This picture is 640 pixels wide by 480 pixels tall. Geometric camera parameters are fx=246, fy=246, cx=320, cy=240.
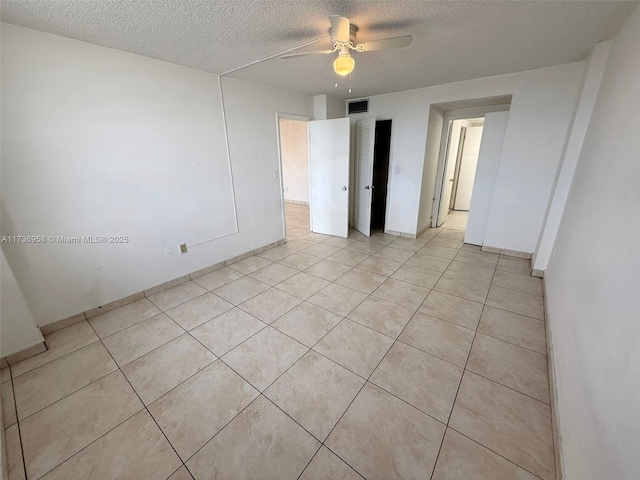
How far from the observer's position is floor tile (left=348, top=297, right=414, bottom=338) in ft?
6.91

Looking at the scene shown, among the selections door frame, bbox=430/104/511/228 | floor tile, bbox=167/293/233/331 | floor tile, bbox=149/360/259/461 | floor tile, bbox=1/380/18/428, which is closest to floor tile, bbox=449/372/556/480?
floor tile, bbox=149/360/259/461

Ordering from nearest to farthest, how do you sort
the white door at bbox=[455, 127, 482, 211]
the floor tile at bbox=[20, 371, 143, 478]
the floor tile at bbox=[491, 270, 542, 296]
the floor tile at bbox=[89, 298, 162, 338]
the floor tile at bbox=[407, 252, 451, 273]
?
1. the floor tile at bbox=[20, 371, 143, 478]
2. the floor tile at bbox=[89, 298, 162, 338]
3. the floor tile at bbox=[491, 270, 542, 296]
4. the floor tile at bbox=[407, 252, 451, 273]
5. the white door at bbox=[455, 127, 482, 211]

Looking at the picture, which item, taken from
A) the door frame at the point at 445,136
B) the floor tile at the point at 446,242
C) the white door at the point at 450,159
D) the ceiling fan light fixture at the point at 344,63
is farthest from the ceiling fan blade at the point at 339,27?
the white door at the point at 450,159

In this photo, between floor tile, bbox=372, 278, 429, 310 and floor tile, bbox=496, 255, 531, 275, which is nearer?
floor tile, bbox=372, 278, 429, 310

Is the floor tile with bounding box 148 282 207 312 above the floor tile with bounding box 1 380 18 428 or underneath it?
above

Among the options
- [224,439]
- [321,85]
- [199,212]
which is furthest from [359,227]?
[224,439]

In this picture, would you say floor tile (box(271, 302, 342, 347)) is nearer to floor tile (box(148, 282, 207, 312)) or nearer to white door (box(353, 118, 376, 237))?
floor tile (box(148, 282, 207, 312))

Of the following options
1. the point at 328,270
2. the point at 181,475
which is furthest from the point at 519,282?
the point at 181,475

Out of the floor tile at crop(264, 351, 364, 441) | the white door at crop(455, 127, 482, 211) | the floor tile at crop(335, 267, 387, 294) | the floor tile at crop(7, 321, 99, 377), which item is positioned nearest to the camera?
the floor tile at crop(264, 351, 364, 441)

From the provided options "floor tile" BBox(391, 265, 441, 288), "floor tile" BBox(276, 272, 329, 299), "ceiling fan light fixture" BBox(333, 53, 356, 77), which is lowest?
"floor tile" BBox(276, 272, 329, 299)

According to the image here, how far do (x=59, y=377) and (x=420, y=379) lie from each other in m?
2.46

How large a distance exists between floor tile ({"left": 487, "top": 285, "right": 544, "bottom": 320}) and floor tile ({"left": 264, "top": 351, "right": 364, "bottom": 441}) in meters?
1.71

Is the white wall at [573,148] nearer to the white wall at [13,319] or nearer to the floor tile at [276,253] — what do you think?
the floor tile at [276,253]

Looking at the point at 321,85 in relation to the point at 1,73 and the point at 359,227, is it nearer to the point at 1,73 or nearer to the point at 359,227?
the point at 359,227
